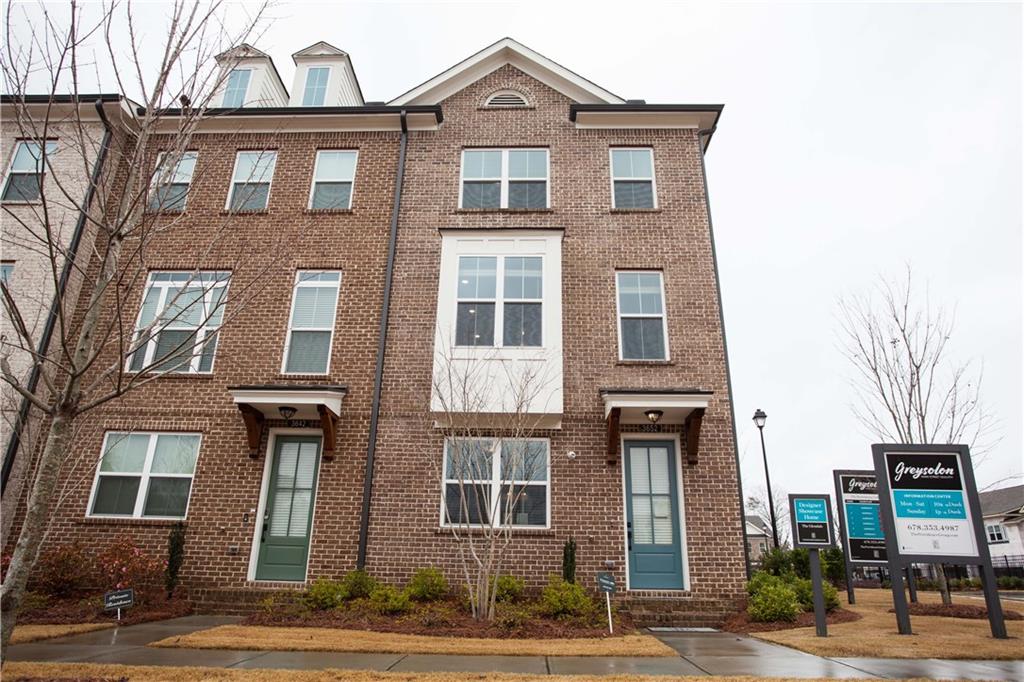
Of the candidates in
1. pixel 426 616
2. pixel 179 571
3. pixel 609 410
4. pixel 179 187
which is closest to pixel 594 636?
pixel 426 616

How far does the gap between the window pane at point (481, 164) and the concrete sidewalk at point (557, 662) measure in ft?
32.8

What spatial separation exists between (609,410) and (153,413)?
8581mm

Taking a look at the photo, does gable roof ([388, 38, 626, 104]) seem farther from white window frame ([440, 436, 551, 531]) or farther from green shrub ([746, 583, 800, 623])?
green shrub ([746, 583, 800, 623])

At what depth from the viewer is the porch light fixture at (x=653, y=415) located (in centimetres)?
1030

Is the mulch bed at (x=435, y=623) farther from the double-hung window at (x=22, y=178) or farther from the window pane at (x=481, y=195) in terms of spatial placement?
the double-hung window at (x=22, y=178)

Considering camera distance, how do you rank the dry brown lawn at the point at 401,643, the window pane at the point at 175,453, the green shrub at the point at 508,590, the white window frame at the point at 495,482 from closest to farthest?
1. the dry brown lawn at the point at 401,643
2. the green shrub at the point at 508,590
3. the white window frame at the point at 495,482
4. the window pane at the point at 175,453

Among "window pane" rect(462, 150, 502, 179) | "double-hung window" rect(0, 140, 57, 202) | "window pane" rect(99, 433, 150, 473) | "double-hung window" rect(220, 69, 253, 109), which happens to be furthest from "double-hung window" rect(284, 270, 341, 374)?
"double-hung window" rect(0, 140, 57, 202)

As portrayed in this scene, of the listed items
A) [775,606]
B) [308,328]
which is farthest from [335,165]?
[775,606]

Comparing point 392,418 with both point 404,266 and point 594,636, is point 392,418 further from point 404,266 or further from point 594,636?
point 594,636

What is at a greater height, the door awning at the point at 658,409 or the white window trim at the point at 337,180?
the white window trim at the point at 337,180

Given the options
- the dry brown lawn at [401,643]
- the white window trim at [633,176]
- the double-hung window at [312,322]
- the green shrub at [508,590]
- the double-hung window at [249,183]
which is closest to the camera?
the dry brown lawn at [401,643]

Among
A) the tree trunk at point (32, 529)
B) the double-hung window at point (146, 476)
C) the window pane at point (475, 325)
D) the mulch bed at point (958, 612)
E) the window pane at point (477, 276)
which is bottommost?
the mulch bed at point (958, 612)

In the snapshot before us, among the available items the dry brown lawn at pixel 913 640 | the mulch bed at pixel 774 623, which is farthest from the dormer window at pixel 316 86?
the dry brown lawn at pixel 913 640

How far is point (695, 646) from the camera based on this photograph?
723cm
